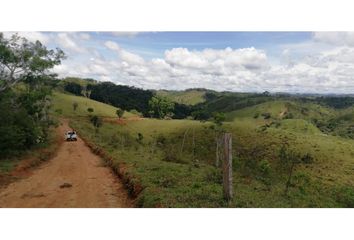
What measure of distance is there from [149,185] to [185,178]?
214 centimetres

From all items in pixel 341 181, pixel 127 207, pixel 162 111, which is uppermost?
pixel 162 111

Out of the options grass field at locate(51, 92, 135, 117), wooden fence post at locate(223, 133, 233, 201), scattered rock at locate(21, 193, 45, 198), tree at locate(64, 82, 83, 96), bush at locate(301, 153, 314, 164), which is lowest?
bush at locate(301, 153, 314, 164)

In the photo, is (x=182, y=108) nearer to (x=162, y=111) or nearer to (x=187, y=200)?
Answer: (x=162, y=111)

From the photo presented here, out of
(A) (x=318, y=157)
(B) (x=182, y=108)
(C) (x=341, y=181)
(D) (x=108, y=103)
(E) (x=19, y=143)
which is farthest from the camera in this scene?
(D) (x=108, y=103)

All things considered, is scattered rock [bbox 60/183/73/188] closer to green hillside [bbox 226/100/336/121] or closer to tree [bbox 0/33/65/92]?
tree [bbox 0/33/65/92]

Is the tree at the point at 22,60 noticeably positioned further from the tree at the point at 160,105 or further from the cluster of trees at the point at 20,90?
the tree at the point at 160,105

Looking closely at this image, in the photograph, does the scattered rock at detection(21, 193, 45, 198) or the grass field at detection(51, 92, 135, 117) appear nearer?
the scattered rock at detection(21, 193, 45, 198)

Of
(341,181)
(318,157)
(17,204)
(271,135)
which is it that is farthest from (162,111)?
(17,204)

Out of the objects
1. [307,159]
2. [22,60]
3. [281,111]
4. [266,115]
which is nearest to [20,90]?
[22,60]

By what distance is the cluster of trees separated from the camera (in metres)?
18.9

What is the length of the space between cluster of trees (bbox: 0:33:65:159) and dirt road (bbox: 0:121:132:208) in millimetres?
2616

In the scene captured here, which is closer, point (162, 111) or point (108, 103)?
point (162, 111)

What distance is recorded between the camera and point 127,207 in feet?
35.4


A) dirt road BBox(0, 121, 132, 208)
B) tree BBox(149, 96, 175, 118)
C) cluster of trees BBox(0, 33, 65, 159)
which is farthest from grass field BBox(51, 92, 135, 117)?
dirt road BBox(0, 121, 132, 208)
